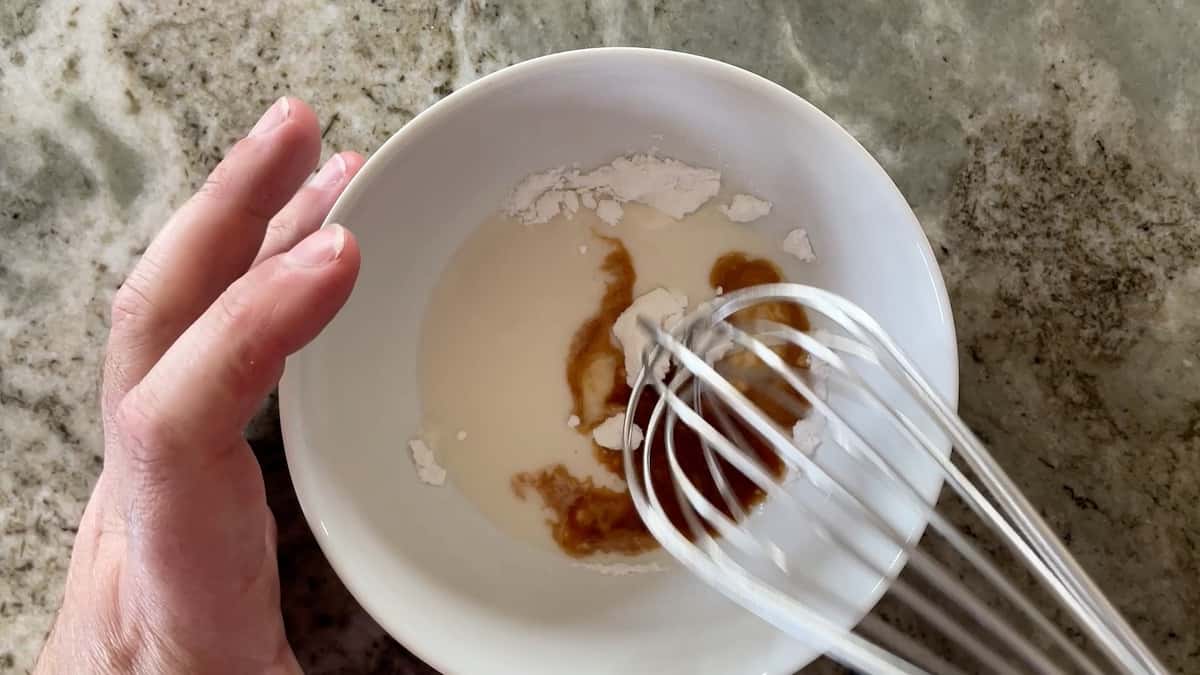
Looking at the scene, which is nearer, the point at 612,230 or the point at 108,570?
the point at 108,570

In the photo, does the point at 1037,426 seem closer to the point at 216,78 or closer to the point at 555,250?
the point at 555,250

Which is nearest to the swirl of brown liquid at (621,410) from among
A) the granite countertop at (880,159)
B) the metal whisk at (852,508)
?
the metal whisk at (852,508)

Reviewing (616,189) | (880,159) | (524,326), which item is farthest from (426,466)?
(880,159)

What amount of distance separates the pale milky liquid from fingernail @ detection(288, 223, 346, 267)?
176 mm

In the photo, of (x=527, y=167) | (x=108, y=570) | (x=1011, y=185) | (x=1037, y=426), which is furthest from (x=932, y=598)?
(x=108, y=570)

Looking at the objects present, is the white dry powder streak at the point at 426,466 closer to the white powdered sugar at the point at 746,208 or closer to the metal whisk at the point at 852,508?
the metal whisk at the point at 852,508

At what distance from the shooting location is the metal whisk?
443mm

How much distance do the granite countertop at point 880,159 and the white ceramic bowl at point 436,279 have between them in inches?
2.7

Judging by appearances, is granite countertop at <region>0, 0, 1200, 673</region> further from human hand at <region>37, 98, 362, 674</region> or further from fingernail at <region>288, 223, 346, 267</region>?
fingernail at <region>288, 223, 346, 267</region>

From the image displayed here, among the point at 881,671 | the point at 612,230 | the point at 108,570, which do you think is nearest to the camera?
the point at 881,671

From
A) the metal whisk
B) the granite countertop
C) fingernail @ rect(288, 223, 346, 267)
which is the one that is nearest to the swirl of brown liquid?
the metal whisk

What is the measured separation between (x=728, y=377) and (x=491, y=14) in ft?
0.95

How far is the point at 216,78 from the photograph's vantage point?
617 millimetres

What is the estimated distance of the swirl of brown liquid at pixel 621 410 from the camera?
0.60 m
